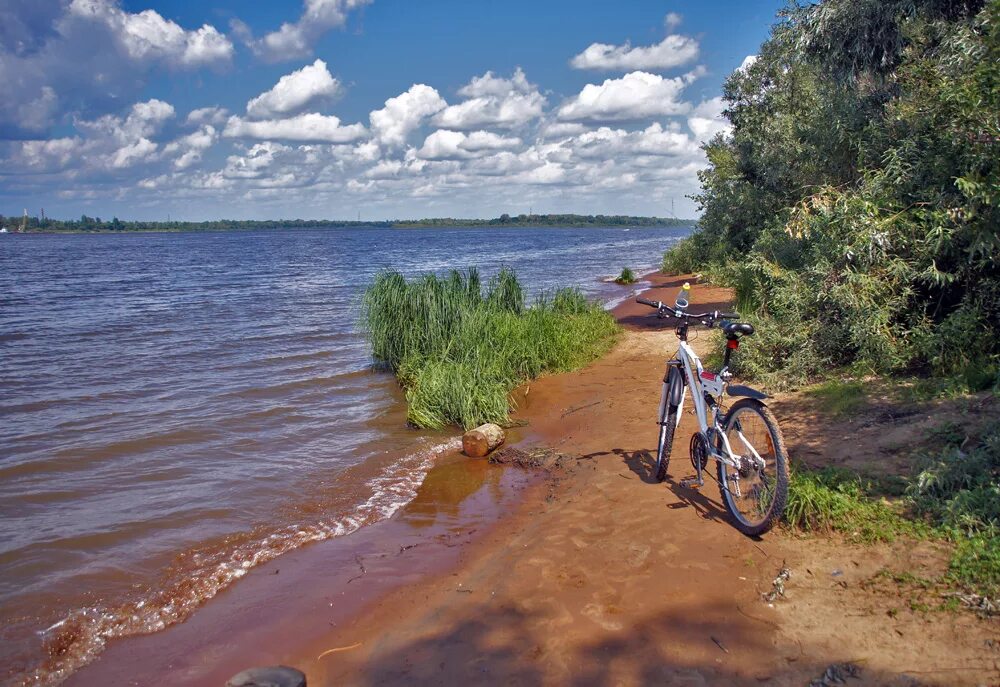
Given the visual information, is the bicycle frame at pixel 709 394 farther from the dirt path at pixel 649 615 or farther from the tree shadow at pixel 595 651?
the tree shadow at pixel 595 651

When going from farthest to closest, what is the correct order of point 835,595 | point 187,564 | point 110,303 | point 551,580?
point 110,303 < point 187,564 < point 551,580 < point 835,595

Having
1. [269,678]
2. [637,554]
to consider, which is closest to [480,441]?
[637,554]

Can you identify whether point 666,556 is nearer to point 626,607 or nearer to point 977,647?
point 626,607

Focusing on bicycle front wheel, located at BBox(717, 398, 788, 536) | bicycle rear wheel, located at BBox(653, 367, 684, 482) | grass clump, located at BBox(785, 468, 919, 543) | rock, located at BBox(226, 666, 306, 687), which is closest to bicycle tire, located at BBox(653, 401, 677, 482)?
bicycle rear wheel, located at BBox(653, 367, 684, 482)

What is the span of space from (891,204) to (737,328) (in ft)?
13.0

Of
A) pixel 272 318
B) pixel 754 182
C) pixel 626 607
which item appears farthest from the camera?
pixel 272 318

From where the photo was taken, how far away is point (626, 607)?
14.2 ft

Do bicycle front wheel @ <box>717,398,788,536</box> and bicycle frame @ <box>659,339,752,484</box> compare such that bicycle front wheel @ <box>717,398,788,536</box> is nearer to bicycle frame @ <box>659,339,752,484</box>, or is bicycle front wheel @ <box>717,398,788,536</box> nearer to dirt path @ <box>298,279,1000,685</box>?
bicycle frame @ <box>659,339,752,484</box>

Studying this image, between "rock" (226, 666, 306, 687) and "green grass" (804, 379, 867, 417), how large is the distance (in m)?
5.50

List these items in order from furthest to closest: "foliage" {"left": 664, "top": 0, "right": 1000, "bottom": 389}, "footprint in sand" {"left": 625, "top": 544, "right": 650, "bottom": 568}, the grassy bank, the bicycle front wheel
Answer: "foliage" {"left": 664, "top": 0, "right": 1000, "bottom": 389}, "footprint in sand" {"left": 625, "top": 544, "right": 650, "bottom": 568}, the bicycle front wheel, the grassy bank

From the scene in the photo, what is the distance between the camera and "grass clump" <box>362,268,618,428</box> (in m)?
9.71

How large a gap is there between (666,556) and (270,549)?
3.46m

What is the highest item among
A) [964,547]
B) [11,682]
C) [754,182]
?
[754,182]

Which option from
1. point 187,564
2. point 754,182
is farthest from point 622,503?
point 754,182
